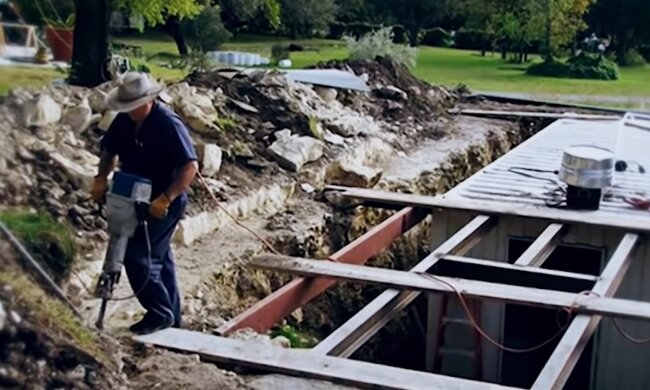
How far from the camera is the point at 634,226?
9531 millimetres

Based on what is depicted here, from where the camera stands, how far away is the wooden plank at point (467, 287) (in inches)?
276

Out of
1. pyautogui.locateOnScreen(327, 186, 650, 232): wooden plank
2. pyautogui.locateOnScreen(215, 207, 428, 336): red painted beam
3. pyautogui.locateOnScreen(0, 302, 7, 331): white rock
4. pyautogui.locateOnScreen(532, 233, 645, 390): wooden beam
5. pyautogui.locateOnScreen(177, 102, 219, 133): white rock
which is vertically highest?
pyautogui.locateOnScreen(177, 102, 219, 133): white rock

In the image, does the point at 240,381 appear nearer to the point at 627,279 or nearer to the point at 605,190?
the point at 627,279

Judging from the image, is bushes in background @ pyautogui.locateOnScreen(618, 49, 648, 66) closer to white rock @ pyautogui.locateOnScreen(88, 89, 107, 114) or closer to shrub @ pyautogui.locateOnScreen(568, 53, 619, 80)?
shrub @ pyautogui.locateOnScreen(568, 53, 619, 80)

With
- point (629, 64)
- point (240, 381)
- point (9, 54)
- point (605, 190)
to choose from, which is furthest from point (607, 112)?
point (629, 64)

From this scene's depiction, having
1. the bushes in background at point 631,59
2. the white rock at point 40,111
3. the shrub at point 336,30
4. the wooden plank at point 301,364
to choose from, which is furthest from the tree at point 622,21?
the wooden plank at point 301,364

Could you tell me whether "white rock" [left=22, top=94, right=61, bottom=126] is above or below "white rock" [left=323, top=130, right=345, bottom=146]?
above

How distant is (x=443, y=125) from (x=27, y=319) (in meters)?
12.0

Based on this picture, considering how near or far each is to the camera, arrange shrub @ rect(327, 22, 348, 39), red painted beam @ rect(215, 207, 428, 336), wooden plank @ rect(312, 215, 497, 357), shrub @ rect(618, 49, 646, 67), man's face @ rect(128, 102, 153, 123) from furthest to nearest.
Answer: shrub @ rect(327, 22, 348, 39) < shrub @ rect(618, 49, 646, 67) < red painted beam @ rect(215, 207, 428, 336) < wooden plank @ rect(312, 215, 497, 357) < man's face @ rect(128, 102, 153, 123)

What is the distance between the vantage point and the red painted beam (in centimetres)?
688

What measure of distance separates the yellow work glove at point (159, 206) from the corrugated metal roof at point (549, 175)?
5.30 metres

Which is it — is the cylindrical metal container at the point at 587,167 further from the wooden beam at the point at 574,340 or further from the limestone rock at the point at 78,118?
the limestone rock at the point at 78,118

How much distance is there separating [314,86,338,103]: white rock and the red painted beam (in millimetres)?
4714

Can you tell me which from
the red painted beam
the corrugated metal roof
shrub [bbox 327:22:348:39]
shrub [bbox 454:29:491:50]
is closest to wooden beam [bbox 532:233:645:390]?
the corrugated metal roof
